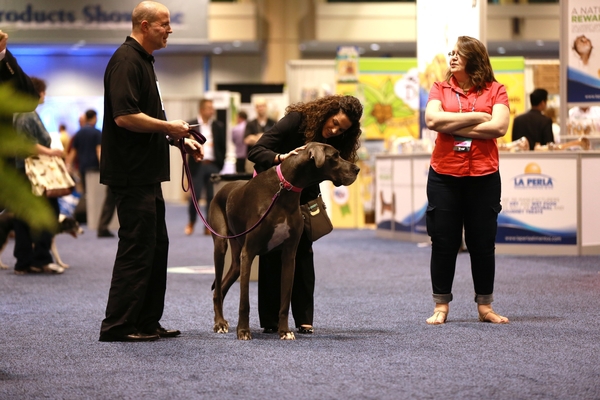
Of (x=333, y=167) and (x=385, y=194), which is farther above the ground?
(x=333, y=167)

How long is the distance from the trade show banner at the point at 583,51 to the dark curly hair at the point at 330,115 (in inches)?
A: 222

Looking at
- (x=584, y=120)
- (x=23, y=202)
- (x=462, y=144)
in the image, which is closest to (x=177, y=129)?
(x=462, y=144)

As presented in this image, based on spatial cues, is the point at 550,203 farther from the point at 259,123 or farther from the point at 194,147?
the point at 194,147

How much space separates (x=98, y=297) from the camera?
688cm

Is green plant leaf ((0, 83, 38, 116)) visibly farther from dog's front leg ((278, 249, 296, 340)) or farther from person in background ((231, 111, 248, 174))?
person in background ((231, 111, 248, 174))

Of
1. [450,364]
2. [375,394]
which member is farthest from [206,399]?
[450,364]

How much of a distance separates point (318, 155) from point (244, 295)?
2.72ft

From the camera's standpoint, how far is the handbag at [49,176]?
836 cm

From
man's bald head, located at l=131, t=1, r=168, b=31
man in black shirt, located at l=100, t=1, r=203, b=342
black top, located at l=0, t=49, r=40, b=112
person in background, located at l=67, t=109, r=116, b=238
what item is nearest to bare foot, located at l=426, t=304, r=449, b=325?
man in black shirt, located at l=100, t=1, r=203, b=342

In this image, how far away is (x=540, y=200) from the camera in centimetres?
959

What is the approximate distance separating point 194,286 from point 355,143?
2.91 metres

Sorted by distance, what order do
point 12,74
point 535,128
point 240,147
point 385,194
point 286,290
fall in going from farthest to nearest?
point 240,147
point 385,194
point 535,128
point 286,290
point 12,74

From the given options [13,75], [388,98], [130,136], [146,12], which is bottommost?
[130,136]

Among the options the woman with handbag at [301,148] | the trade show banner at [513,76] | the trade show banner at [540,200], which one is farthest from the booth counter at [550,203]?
the woman with handbag at [301,148]
